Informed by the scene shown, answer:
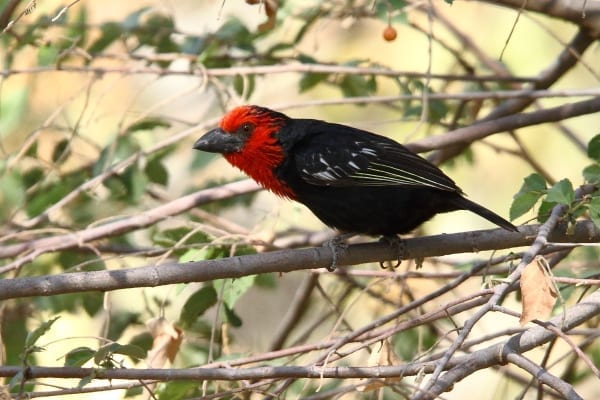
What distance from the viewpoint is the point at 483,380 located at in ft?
27.5

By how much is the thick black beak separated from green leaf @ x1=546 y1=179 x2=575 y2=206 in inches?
69.5

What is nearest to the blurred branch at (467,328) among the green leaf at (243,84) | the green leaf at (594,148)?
the green leaf at (594,148)

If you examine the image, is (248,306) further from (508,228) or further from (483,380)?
(508,228)

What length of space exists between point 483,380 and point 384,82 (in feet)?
8.48

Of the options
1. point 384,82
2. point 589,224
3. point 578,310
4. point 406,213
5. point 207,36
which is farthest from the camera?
point 384,82

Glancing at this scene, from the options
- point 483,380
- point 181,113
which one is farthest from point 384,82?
point 483,380

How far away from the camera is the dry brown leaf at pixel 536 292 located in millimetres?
2543

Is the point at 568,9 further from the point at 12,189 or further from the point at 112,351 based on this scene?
the point at 12,189

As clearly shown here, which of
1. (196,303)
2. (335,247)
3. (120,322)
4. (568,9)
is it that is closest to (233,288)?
(196,303)

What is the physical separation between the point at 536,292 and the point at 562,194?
0.69m

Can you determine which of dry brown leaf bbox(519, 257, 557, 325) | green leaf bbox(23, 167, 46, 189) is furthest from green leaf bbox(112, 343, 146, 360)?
green leaf bbox(23, 167, 46, 189)

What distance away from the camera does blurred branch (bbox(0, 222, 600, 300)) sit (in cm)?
306

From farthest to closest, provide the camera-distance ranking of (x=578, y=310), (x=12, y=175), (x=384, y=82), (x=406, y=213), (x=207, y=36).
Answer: (x=384, y=82), (x=207, y=36), (x=12, y=175), (x=406, y=213), (x=578, y=310)

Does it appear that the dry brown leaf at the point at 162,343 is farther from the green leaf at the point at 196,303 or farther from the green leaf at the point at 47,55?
the green leaf at the point at 47,55
